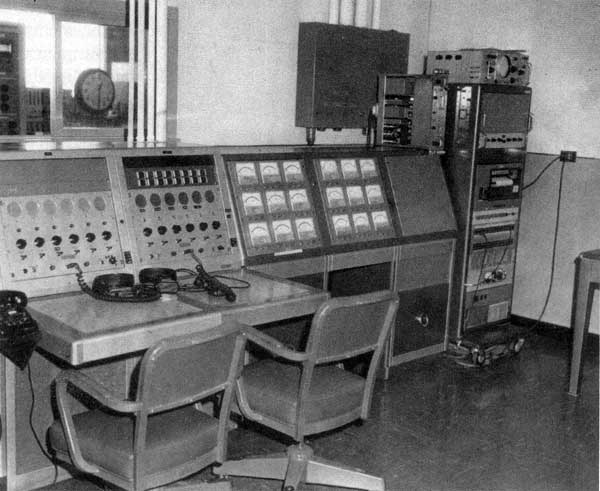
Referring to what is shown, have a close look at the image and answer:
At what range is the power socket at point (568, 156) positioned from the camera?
5.13 metres

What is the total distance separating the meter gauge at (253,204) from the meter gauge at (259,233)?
0.06 meters

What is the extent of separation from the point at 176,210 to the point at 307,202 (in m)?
0.79

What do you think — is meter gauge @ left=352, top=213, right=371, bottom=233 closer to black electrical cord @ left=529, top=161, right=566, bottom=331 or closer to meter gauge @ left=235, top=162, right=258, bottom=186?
meter gauge @ left=235, top=162, right=258, bottom=186

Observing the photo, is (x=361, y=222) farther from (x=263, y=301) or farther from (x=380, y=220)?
(x=263, y=301)

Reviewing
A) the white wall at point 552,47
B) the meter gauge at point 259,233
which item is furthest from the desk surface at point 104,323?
the white wall at point 552,47

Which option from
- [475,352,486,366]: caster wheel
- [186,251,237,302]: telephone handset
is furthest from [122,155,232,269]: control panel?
[475,352,486,366]: caster wheel

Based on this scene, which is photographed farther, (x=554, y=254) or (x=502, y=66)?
(x=554, y=254)

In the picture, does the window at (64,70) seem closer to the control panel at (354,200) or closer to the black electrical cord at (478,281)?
the control panel at (354,200)

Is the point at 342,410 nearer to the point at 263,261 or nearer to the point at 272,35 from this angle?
the point at 263,261

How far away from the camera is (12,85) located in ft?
11.9

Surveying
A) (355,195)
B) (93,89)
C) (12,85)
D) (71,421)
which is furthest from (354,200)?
(71,421)

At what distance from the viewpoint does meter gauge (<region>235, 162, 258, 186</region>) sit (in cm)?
363

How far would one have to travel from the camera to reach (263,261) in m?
3.58

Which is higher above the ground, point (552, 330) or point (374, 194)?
point (374, 194)
